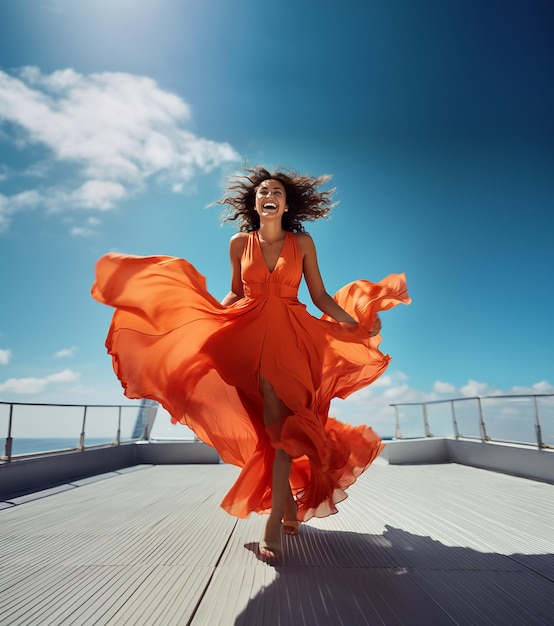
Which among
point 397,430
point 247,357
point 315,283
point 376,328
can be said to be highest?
point 315,283

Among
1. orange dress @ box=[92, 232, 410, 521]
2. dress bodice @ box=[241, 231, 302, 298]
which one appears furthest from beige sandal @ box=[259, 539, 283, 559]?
dress bodice @ box=[241, 231, 302, 298]

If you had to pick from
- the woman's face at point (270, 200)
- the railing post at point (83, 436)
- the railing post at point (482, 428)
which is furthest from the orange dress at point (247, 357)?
the railing post at point (482, 428)

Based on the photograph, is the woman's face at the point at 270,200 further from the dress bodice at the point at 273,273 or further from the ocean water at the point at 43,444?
the ocean water at the point at 43,444

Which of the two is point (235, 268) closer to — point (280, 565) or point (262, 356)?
point (262, 356)

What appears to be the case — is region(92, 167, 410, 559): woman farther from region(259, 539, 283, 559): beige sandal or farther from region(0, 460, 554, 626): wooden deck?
A: region(0, 460, 554, 626): wooden deck

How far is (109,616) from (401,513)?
1882 mm

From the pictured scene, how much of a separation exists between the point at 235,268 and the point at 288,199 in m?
0.55

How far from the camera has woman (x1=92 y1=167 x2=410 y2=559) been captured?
6.34 ft

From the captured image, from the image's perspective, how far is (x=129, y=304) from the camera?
1.98 m

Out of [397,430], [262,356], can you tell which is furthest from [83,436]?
[397,430]

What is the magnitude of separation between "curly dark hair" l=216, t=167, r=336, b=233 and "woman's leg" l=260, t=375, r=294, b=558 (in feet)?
3.40

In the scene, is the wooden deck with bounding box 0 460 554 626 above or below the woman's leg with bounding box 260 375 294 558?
below

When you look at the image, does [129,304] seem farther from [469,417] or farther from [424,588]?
[469,417]

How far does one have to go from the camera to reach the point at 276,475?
5.97ft
